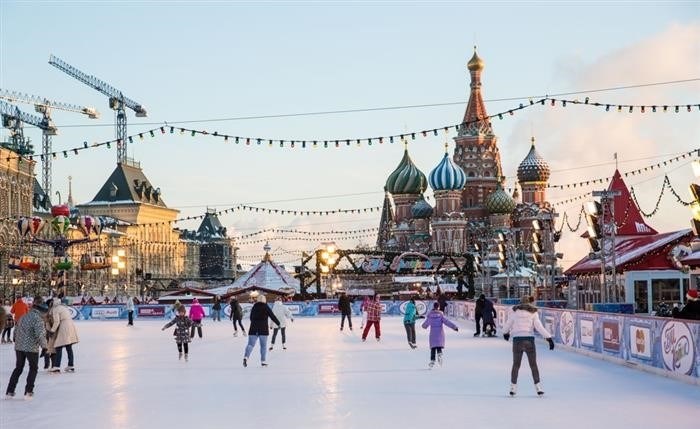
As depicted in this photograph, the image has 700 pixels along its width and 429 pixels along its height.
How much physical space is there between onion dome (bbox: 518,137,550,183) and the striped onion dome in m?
7.31

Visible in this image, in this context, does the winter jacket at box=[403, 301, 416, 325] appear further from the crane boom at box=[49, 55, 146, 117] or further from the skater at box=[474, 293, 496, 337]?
the crane boom at box=[49, 55, 146, 117]

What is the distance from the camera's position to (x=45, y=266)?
97062mm

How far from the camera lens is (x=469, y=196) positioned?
4931 inches

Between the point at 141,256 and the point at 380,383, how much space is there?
389 ft

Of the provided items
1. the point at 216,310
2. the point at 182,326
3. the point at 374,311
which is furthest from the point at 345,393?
the point at 216,310

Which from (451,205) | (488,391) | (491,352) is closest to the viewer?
(488,391)

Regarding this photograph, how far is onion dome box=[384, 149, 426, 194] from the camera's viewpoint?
5246 inches

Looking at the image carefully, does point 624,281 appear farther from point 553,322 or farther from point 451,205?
point 451,205

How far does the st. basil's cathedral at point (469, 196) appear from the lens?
11900cm

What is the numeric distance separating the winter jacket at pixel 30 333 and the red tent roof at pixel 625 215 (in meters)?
44.6

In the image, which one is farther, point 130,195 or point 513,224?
point 130,195

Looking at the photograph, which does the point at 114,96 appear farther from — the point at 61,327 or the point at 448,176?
the point at 61,327

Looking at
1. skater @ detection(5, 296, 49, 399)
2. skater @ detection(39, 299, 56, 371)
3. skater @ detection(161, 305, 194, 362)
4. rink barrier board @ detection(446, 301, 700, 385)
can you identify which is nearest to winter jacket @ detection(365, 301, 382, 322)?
rink barrier board @ detection(446, 301, 700, 385)

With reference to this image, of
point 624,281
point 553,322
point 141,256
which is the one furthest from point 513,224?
point 553,322
